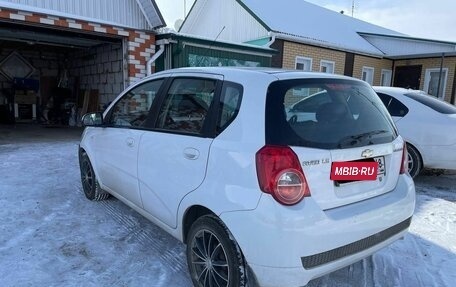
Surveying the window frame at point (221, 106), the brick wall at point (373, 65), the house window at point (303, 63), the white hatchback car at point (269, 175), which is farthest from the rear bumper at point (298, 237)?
the brick wall at point (373, 65)

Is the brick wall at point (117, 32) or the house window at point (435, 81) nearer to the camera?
the brick wall at point (117, 32)

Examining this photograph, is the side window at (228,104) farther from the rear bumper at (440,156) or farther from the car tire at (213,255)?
the rear bumper at (440,156)

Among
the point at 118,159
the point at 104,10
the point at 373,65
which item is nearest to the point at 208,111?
the point at 118,159

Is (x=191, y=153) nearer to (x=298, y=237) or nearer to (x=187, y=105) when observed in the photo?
(x=187, y=105)

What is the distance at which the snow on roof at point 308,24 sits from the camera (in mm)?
13398

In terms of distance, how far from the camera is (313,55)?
1392cm

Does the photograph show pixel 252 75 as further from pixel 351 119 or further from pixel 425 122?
pixel 425 122

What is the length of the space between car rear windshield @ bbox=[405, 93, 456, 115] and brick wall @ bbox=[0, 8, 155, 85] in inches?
265

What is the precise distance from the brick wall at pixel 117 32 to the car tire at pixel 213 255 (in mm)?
7402

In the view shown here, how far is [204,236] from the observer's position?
246 cm

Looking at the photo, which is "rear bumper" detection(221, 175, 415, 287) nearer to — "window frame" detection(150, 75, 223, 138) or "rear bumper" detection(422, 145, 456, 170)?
"window frame" detection(150, 75, 223, 138)

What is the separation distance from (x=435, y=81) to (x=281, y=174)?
680 inches

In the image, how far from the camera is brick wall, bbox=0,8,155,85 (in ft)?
25.0

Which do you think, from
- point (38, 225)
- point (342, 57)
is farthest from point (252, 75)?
point (342, 57)
